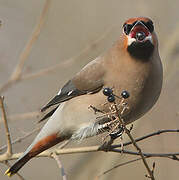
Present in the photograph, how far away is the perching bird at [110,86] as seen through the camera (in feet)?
13.8

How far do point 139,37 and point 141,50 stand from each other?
184 mm

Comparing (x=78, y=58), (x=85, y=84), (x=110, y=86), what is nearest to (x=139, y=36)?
(x=110, y=86)

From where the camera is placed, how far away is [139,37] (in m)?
4.13

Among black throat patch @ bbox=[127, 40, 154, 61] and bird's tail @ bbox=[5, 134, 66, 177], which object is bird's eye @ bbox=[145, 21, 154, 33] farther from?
bird's tail @ bbox=[5, 134, 66, 177]

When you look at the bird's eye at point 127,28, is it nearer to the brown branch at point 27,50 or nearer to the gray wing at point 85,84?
the gray wing at point 85,84

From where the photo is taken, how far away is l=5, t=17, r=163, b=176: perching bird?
13.8ft

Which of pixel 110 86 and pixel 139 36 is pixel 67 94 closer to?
pixel 110 86

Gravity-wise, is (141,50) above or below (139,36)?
below

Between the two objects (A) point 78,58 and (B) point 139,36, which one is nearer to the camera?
(B) point 139,36

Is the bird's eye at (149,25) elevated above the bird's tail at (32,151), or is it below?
above

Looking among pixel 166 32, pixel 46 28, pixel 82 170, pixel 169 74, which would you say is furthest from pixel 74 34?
pixel 82 170

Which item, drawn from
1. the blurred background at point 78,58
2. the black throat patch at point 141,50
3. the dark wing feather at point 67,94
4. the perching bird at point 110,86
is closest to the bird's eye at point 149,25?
the perching bird at point 110,86

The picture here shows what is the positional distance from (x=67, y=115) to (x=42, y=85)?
9.50 feet

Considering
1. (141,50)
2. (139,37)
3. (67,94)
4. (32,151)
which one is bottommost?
(32,151)
